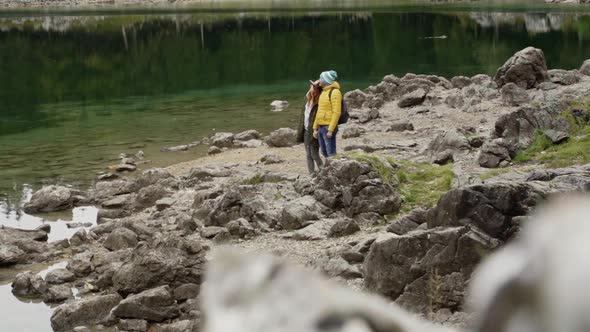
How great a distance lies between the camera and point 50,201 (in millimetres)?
22828

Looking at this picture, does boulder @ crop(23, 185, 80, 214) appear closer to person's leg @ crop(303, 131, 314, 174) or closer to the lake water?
the lake water

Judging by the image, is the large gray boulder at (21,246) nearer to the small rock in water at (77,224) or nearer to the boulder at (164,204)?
the small rock in water at (77,224)

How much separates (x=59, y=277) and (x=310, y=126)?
6.50 metres

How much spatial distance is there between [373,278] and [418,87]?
27621 millimetres

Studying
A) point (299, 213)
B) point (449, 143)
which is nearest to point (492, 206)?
point (299, 213)

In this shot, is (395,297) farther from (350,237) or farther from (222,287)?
(222,287)

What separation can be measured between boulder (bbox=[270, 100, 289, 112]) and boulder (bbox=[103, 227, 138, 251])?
23.0 m

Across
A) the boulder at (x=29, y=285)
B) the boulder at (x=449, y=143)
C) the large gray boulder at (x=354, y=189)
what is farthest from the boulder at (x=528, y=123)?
the boulder at (x=29, y=285)

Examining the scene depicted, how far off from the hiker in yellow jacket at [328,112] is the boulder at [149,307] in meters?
6.41

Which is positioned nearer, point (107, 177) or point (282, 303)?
point (282, 303)

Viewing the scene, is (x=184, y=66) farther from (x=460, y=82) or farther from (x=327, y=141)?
(x=327, y=141)

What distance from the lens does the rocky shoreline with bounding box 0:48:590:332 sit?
1084 cm

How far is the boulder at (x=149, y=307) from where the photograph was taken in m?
13.1

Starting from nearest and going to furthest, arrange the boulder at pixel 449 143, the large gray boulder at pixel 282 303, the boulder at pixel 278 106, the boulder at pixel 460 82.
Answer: the large gray boulder at pixel 282 303, the boulder at pixel 449 143, the boulder at pixel 460 82, the boulder at pixel 278 106
